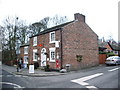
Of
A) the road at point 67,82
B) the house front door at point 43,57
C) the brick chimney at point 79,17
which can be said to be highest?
the brick chimney at point 79,17

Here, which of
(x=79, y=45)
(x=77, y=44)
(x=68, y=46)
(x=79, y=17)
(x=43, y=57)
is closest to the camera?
(x=68, y=46)

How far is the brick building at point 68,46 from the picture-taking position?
18109 millimetres

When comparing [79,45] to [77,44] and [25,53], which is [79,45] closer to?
[77,44]

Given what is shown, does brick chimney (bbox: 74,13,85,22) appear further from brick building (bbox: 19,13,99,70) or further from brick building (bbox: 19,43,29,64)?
brick building (bbox: 19,43,29,64)

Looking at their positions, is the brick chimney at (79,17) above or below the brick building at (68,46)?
above

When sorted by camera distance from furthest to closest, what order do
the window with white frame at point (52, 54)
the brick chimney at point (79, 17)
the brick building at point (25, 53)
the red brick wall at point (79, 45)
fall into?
the brick building at point (25, 53) → the brick chimney at point (79, 17) → the window with white frame at point (52, 54) → the red brick wall at point (79, 45)

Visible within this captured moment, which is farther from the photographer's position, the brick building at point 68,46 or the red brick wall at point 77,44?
the red brick wall at point 77,44

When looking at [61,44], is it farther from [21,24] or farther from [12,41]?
[21,24]

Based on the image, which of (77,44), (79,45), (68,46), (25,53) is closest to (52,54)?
(68,46)

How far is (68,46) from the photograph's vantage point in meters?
18.6

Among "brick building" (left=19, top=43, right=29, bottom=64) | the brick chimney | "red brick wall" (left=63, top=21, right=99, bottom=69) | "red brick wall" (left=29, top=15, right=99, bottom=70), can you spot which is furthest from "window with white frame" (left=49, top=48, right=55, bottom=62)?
"brick building" (left=19, top=43, right=29, bottom=64)

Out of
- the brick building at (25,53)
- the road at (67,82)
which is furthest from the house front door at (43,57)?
the brick building at (25,53)

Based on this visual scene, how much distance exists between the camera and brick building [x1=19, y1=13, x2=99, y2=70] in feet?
59.4

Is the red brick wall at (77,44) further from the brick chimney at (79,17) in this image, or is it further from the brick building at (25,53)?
the brick building at (25,53)
